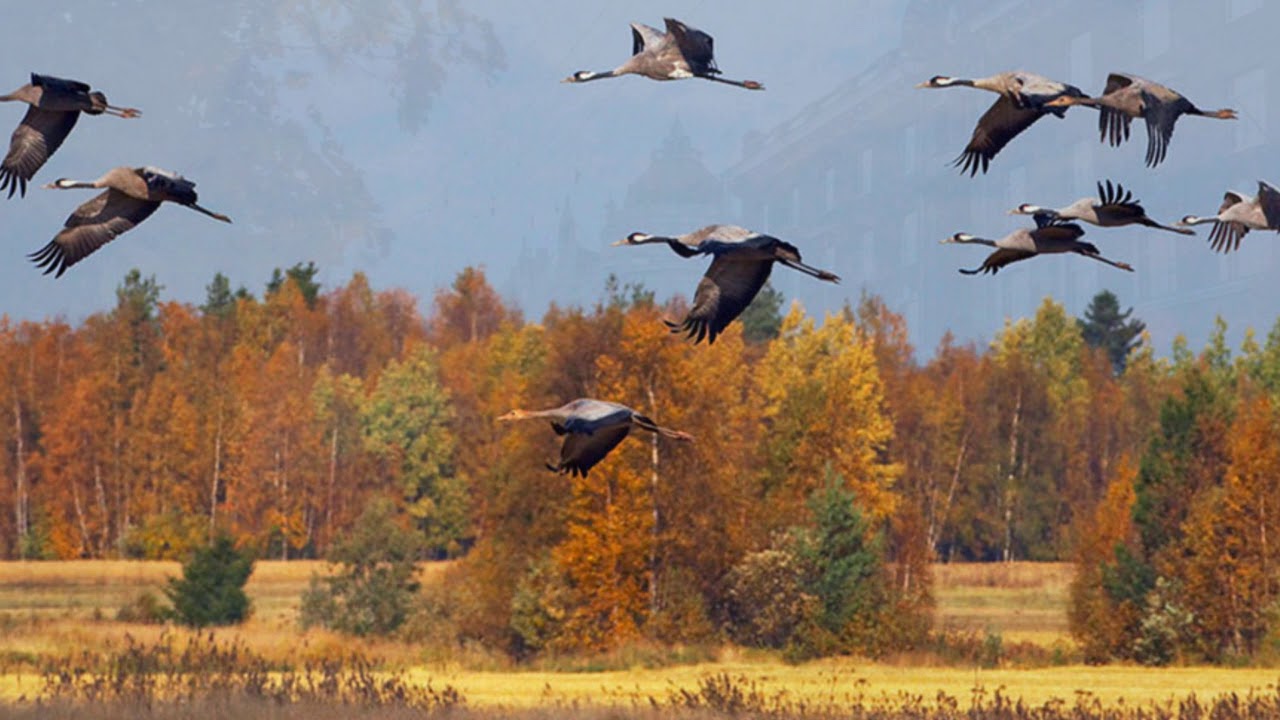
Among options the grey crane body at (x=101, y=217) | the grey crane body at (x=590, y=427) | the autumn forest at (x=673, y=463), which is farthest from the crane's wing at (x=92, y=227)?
the autumn forest at (x=673, y=463)

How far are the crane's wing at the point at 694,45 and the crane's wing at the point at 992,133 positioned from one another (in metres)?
2.25

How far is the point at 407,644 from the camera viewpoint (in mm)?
48188

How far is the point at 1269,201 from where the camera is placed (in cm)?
1479

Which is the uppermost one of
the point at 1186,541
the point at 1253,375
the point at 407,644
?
the point at 1253,375

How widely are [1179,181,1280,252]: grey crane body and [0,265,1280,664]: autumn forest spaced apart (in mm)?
32328

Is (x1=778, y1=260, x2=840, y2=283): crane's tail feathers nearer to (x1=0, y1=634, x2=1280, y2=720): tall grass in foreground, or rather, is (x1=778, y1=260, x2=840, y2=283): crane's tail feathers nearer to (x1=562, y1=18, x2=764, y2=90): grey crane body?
(x1=562, y1=18, x2=764, y2=90): grey crane body

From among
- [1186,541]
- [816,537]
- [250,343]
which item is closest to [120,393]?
[250,343]

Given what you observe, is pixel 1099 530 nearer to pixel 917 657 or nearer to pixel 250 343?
pixel 917 657

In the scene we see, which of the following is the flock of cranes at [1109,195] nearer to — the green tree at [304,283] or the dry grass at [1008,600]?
the dry grass at [1008,600]

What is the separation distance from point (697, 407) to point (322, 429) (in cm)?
4918

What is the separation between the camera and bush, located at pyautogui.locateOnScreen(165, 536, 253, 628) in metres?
50.6

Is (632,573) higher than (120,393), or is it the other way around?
(120,393)

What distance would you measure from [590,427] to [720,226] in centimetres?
172

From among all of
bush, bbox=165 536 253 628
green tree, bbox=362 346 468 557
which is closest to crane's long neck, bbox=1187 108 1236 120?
bush, bbox=165 536 253 628
